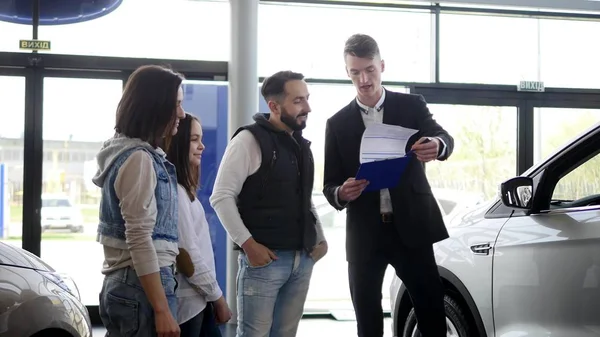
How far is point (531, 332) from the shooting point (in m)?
3.13

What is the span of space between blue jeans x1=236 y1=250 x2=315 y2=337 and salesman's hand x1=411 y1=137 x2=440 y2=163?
0.67 metres

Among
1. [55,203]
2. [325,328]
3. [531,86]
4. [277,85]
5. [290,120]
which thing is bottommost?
[325,328]

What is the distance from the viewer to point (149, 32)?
709 centimetres

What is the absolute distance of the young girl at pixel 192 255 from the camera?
2602 millimetres

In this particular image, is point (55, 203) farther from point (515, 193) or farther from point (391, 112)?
point (515, 193)

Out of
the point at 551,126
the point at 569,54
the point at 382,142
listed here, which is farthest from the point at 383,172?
the point at 569,54

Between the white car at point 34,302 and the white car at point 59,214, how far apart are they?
3.66m

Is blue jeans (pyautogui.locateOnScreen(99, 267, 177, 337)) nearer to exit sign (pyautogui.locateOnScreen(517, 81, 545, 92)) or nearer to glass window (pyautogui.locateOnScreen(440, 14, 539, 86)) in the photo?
glass window (pyautogui.locateOnScreen(440, 14, 539, 86))

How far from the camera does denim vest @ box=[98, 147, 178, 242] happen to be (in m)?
2.24

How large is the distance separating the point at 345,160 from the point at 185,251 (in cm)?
124

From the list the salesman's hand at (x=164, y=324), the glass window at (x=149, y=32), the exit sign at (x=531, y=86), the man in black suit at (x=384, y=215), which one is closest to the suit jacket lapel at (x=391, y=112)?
the man in black suit at (x=384, y=215)

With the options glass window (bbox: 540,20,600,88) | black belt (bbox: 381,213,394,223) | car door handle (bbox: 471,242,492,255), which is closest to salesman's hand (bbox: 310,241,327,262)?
black belt (bbox: 381,213,394,223)

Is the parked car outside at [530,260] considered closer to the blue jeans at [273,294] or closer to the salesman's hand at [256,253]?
the blue jeans at [273,294]

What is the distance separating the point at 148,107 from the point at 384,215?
1.56m
